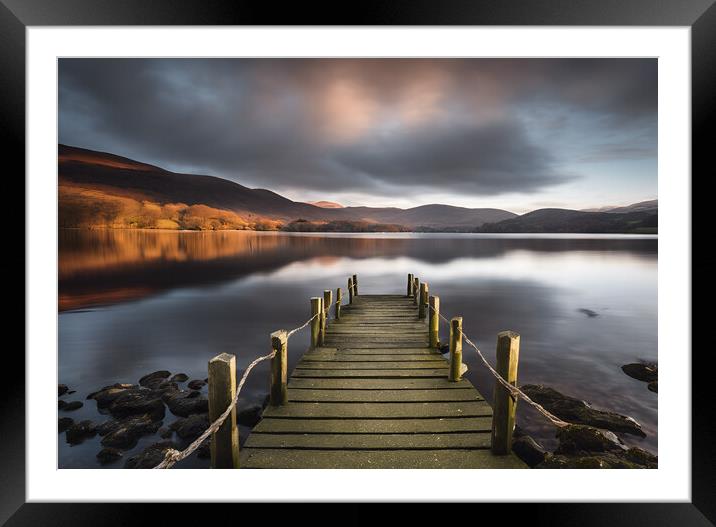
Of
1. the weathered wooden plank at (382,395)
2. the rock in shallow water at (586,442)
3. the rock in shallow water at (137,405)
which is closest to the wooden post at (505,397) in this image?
the weathered wooden plank at (382,395)

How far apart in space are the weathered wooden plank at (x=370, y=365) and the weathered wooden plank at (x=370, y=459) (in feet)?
6.37

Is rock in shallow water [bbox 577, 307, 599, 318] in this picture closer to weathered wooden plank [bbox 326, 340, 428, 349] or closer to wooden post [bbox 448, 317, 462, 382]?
weathered wooden plank [bbox 326, 340, 428, 349]

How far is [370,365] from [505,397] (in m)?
2.59

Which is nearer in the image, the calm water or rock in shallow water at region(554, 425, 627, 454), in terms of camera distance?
rock in shallow water at region(554, 425, 627, 454)

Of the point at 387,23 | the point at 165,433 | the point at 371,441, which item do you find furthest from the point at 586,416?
the point at 165,433

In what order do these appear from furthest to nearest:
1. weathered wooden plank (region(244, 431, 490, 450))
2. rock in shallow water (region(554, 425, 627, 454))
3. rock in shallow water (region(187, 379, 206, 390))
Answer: rock in shallow water (region(187, 379, 206, 390)), rock in shallow water (region(554, 425, 627, 454)), weathered wooden plank (region(244, 431, 490, 450))

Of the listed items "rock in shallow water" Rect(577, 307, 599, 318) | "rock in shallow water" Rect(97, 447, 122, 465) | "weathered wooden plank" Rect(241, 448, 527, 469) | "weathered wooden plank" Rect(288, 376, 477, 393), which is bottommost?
"rock in shallow water" Rect(97, 447, 122, 465)

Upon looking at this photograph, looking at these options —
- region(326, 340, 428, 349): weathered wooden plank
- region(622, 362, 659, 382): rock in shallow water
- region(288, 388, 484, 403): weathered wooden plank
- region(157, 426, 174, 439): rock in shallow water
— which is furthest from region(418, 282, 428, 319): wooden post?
region(157, 426, 174, 439): rock in shallow water

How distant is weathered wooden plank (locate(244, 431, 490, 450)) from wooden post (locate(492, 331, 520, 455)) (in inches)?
10.3

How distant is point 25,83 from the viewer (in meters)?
2.18

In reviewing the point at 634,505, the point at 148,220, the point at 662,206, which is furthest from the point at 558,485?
the point at 148,220

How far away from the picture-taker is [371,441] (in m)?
3.02

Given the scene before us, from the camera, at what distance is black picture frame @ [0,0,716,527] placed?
202 centimetres

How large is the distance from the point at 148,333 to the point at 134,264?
2226 cm
